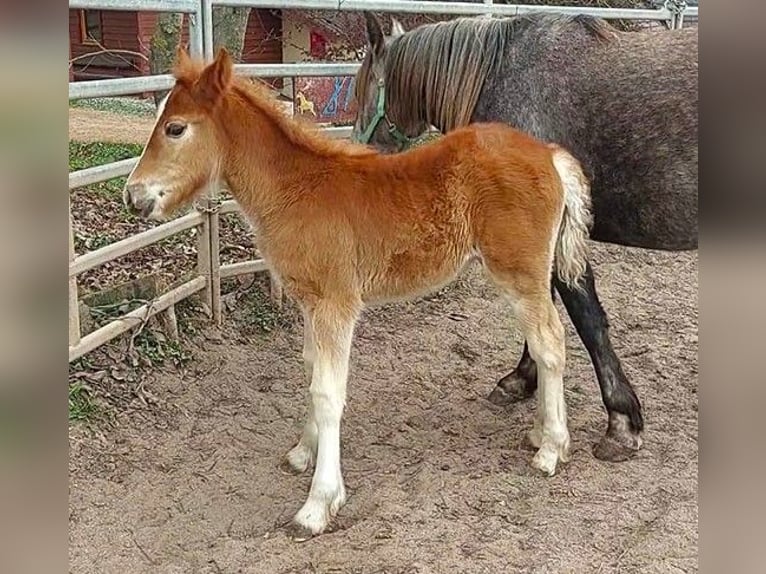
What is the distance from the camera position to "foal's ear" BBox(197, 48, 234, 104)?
255 cm

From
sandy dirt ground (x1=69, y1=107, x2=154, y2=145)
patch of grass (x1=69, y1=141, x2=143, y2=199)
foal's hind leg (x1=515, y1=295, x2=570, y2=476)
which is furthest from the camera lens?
sandy dirt ground (x1=69, y1=107, x2=154, y2=145)

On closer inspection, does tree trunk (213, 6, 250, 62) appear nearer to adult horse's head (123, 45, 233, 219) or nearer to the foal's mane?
the foal's mane

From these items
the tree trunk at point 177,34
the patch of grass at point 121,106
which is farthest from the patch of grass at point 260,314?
the patch of grass at point 121,106

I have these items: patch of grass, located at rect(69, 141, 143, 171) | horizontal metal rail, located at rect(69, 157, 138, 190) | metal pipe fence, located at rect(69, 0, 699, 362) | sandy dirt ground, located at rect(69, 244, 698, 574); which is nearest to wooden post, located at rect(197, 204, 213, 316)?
metal pipe fence, located at rect(69, 0, 699, 362)

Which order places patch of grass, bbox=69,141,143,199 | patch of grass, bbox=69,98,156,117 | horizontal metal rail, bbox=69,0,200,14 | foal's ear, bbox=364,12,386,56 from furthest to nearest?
patch of grass, bbox=69,98,156,117 → patch of grass, bbox=69,141,143,199 → foal's ear, bbox=364,12,386,56 → horizontal metal rail, bbox=69,0,200,14

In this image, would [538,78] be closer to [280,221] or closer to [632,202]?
[632,202]

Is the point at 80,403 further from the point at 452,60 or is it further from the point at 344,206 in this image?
the point at 452,60

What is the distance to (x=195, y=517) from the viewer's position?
2.77m

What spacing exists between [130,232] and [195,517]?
2.15 m

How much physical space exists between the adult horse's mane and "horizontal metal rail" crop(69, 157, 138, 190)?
1187mm

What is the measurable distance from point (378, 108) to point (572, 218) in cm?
118

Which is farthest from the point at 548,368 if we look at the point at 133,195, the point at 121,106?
the point at 121,106

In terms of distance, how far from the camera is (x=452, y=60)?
3.53m
